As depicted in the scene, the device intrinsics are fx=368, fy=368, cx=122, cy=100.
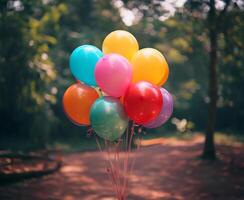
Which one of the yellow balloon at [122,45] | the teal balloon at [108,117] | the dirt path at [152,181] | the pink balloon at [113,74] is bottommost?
the dirt path at [152,181]

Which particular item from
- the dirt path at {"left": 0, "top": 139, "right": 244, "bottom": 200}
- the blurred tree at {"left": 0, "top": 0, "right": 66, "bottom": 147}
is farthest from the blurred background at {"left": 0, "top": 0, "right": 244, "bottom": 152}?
the dirt path at {"left": 0, "top": 139, "right": 244, "bottom": 200}

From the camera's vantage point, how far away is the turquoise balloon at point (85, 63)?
236 inches

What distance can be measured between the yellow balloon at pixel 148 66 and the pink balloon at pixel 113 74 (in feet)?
0.79

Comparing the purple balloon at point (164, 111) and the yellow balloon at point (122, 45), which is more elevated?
the yellow balloon at point (122, 45)

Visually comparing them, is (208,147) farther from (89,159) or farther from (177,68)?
(177,68)

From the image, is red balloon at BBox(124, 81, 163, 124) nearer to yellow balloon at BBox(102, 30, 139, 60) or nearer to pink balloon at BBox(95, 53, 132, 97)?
pink balloon at BBox(95, 53, 132, 97)

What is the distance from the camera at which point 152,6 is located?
1426 centimetres

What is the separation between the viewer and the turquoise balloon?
6004 millimetres

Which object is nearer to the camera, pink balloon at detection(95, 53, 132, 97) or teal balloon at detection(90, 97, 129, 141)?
teal balloon at detection(90, 97, 129, 141)

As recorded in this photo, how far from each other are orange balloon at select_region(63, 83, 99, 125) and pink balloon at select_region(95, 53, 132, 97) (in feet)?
1.26

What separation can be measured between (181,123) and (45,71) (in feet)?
42.3

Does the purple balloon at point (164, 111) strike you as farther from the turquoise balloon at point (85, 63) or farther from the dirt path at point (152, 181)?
the dirt path at point (152, 181)

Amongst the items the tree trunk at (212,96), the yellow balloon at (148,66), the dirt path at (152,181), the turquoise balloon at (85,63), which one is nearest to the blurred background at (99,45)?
the tree trunk at (212,96)

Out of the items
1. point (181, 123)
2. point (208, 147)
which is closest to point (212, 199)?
point (208, 147)
